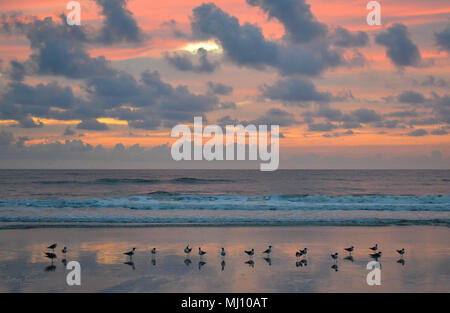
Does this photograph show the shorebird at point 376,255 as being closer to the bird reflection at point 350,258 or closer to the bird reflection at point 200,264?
the bird reflection at point 350,258

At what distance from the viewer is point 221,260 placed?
12773 mm

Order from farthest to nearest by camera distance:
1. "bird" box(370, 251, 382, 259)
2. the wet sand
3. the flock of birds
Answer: "bird" box(370, 251, 382, 259)
the flock of birds
the wet sand

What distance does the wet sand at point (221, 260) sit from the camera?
10.2 m

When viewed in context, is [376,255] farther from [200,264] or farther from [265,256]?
[200,264]

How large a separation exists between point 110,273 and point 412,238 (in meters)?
11.5

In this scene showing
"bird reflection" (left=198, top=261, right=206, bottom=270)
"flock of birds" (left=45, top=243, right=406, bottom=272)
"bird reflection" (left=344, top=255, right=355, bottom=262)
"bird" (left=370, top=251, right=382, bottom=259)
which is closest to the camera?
"bird reflection" (left=198, top=261, right=206, bottom=270)

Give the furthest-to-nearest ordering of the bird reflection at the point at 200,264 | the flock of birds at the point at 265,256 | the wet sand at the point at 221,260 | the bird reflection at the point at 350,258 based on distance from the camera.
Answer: the bird reflection at the point at 350,258 < the flock of birds at the point at 265,256 < the bird reflection at the point at 200,264 < the wet sand at the point at 221,260

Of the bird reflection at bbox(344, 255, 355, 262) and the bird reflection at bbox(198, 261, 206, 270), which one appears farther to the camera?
the bird reflection at bbox(344, 255, 355, 262)

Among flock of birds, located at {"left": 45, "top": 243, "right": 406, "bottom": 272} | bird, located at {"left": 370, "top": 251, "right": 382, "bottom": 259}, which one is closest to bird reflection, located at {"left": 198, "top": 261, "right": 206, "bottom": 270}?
flock of birds, located at {"left": 45, "top": 243, "right": 406, "bottom": 272}

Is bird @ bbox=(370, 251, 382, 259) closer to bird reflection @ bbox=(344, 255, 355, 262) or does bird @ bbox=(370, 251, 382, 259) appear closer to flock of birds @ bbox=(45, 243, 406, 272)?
flock of birds @ bbox=(45, 243, 406, 272)

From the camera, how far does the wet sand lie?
1020 cm

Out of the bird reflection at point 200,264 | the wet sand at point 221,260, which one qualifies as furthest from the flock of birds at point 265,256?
the wet sand at point 221,260
